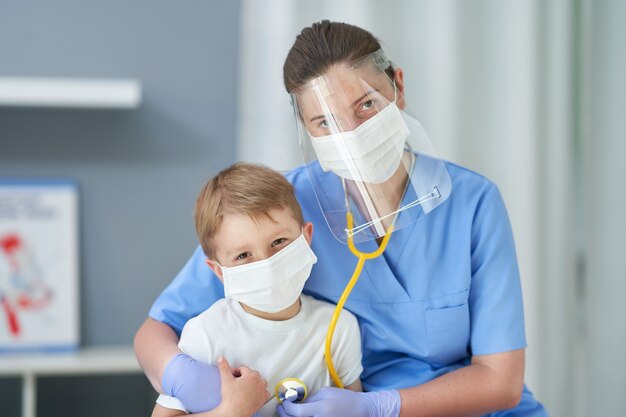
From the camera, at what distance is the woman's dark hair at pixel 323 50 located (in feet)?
5.09

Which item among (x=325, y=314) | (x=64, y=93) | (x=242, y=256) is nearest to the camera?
(x=242, y=256)

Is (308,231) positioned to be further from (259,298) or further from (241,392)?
(241,392)

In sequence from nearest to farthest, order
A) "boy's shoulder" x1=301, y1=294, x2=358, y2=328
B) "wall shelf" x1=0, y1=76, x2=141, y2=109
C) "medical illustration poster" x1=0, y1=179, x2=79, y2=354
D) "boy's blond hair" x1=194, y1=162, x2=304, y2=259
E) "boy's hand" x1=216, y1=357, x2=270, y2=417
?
"boy's hand" x1=216, y1=357, x2=270, y2=417 → "boy's blond hair" x1=194, y1=162, x2=304, y2=259 → "boy's shoulder" x1=301, y1=294, x2=358, y2=328 → "wall shelf" x1=0, y1=76, x2=141, y2=109 → "medical illustration poster" x1=0, y1=179, x2=79, y2=354

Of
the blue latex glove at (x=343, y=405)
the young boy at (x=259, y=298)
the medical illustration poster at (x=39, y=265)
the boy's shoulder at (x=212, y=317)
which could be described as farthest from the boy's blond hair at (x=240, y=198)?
the medical illustration poster at (x=39, y=265)

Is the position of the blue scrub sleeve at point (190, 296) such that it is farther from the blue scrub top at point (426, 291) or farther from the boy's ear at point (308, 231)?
the boy's ear at point (308, 231)

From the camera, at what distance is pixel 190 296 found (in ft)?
5.55

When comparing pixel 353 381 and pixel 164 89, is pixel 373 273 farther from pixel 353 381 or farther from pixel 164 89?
pixel 164 89

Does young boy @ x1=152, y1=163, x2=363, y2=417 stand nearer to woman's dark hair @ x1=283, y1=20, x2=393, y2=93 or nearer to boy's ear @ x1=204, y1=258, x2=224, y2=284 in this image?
boy's ear @ x1=204, y1=258, x2=224, y2=284

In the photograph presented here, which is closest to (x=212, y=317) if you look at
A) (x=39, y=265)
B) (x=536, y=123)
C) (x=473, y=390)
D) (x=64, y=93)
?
(x=473, y=390)

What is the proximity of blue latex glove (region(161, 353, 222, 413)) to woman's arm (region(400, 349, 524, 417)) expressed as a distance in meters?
0.37

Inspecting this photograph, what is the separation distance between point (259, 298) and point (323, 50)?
0.50 meters

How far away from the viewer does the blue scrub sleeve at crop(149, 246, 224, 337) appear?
1685mm

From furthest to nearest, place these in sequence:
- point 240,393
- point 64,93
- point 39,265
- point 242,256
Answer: point 39,265, point 64,93, point 242,256, point 240,393

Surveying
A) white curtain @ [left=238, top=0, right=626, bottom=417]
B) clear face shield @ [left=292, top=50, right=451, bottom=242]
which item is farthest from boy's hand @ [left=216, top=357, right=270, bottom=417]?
white curtain @ [left=238, top=0, right=626, bottom=417]
